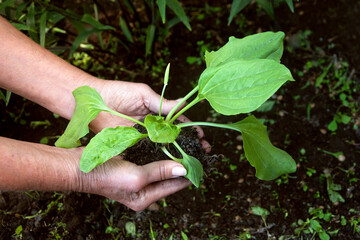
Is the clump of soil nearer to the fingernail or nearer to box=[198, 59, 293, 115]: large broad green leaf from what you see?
the fingernail

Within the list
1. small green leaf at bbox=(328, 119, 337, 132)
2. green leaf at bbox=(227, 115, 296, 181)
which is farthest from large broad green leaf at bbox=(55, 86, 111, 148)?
small green leaf at bbox=(328, 119, 337, 132)

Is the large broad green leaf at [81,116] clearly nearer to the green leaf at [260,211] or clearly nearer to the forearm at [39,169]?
the forearm at [39,169]

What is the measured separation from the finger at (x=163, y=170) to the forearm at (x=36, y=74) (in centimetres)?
40

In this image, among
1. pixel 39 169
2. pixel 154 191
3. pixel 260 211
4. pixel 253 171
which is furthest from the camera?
pixel 253 171

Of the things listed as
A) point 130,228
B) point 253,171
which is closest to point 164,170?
point 130,228

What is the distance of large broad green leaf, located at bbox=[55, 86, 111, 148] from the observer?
102 cm

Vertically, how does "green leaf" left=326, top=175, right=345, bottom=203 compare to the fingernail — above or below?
below

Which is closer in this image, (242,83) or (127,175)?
(242,83)

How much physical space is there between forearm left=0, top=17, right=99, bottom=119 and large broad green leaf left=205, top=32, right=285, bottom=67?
52 centimetres

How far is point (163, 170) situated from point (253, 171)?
1.96ft

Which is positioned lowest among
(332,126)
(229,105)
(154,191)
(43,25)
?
(332,126)

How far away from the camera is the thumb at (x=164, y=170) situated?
1.05 meters

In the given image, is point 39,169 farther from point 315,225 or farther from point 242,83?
point 315,225

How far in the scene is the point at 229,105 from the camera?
93 cm
